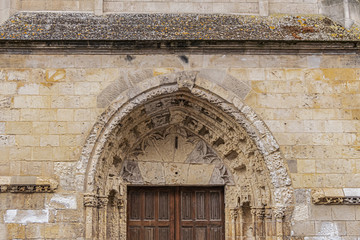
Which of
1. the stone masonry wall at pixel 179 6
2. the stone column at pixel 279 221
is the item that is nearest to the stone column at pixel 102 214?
the stone column at pixel 279 221

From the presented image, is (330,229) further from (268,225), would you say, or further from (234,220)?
(234,220)

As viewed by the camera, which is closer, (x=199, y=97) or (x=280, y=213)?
(x=280, y=213)

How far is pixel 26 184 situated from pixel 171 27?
328 centimetres

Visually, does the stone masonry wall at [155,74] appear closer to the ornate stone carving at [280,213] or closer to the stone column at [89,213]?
the stone column at [89,213]

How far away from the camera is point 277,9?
A: 355 inches

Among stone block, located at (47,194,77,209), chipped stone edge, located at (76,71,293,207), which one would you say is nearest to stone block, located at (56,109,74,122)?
chipped stone edge, located at (76,71,293,207)

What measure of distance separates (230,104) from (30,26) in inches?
133

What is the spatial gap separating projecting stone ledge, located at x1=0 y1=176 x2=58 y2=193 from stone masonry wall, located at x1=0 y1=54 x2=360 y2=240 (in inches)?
2.4

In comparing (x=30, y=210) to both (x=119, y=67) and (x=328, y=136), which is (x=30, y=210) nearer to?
(x=119, y=67)

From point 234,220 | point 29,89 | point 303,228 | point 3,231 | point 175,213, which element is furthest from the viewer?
point 175,213

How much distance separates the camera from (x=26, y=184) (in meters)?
7.66

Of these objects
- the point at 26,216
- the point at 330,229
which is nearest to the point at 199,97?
the point at 330,229

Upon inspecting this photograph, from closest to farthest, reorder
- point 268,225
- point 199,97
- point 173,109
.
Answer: point 268,225
point 199,97
point 173,109

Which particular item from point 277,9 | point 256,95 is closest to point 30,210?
point 256,95
